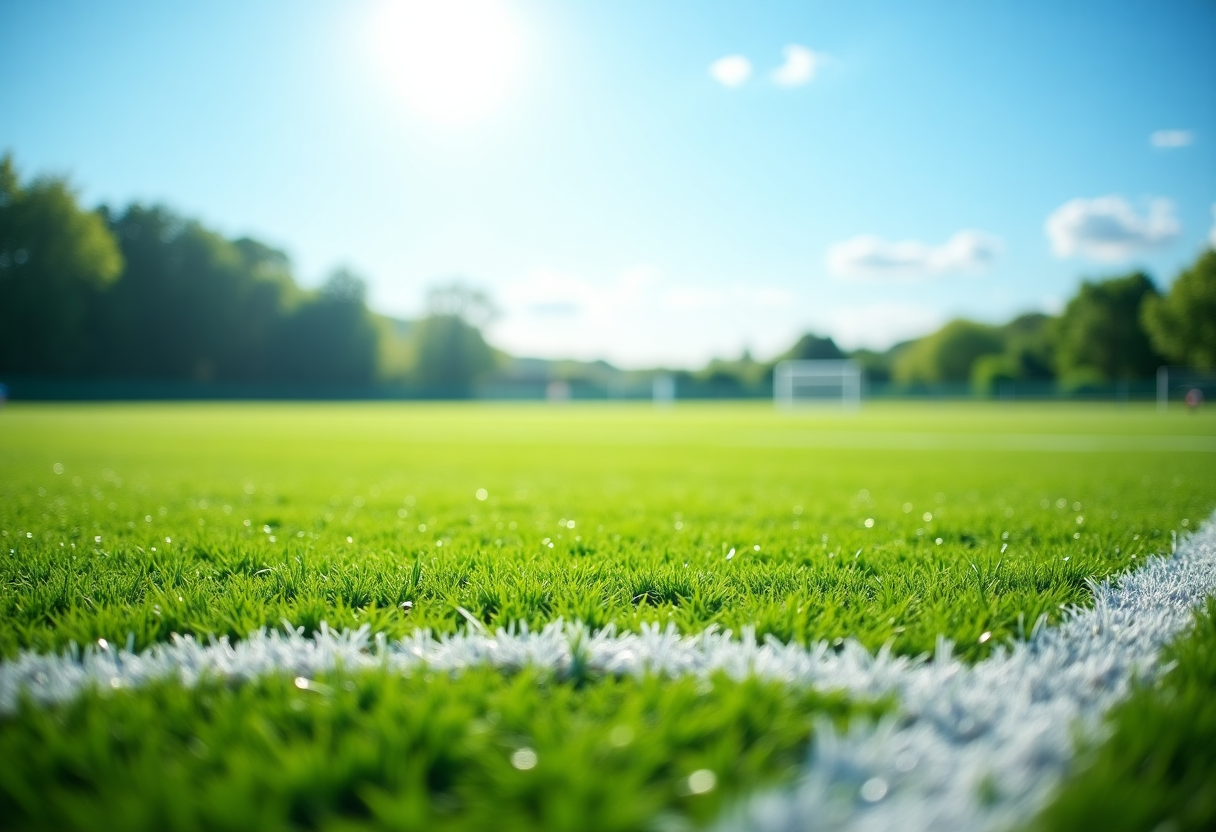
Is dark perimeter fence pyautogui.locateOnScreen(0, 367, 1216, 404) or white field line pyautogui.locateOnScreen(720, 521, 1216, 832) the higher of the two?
dark perimeter fence pyautogui.locateOnScreen(0, 367, 1216, 404)

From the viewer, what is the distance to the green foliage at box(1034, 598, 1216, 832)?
0.85 metres

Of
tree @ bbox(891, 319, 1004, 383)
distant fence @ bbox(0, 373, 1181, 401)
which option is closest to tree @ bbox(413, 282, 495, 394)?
distant fence @ bbox(0, 373, 1181, 401)

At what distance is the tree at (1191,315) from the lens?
25.0 m

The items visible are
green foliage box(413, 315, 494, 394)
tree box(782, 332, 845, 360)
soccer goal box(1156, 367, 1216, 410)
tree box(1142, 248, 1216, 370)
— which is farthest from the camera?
tree box(782, 332, 845, 360)

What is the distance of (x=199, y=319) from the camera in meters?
50.4

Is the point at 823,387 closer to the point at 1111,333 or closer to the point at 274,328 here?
the point at 1111,333

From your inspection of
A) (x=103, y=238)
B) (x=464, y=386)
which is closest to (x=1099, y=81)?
(x=103, y=238)

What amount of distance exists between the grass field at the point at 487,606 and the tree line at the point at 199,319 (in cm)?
3506

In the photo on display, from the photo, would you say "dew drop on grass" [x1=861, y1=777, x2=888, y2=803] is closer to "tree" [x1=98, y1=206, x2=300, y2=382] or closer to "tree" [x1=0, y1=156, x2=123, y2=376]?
"tree" [x1=0, y1=156, x2=123, y2=376]

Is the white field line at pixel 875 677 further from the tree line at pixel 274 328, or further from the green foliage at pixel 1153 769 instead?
the tree line at pixel 274 328

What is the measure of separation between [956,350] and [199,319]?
83627 millimetres

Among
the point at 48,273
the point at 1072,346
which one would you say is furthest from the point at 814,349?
the point at 48,273

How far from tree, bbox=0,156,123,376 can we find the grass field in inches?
375

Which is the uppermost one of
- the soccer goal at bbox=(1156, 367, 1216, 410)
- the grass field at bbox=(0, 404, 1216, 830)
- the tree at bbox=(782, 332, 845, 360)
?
the tree at bbox=(782, 332, 845, 360)
